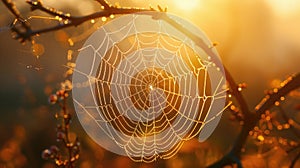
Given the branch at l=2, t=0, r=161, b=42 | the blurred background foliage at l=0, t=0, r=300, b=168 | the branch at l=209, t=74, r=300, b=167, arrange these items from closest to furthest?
the branch at l=2, t=0, r=161, b=42 < the branch at l=209, t=74, r=300, b=167 < the blurred background foliage at l=0, t=0, r=300, b=168

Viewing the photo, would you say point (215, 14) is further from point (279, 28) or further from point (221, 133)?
point (279, 28)

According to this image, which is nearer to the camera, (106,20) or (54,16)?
(54,16)

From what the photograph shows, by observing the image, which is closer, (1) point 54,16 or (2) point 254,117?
(1) point 54,16

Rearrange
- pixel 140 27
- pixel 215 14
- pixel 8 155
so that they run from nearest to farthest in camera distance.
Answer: pixel 140 27, pixel 8 155, pixel 215 14

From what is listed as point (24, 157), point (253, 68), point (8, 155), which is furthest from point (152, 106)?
point (253, 68)

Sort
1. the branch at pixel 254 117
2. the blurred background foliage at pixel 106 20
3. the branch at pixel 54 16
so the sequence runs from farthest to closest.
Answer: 1. the blurred background foliage at pixel 106 20
2. the branch at pixel 254 117
3. the branch at pixel 54 16

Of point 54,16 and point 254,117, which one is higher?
point 54,16

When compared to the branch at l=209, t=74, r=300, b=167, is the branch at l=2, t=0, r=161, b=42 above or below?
above

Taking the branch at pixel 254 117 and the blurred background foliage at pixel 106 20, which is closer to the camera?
the branch at pixel 254 117
